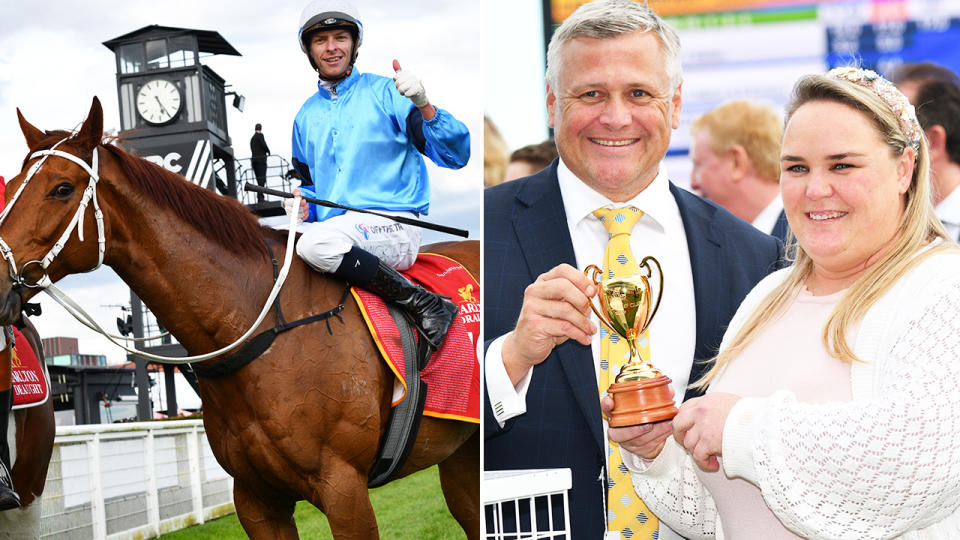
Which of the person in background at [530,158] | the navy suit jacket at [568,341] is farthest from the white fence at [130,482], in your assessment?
the navy suit jacket at [568,341]

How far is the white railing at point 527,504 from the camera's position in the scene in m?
1.73

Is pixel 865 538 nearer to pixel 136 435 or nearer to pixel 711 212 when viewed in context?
pixel 711 212

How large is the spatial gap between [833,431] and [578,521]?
26.5 inches

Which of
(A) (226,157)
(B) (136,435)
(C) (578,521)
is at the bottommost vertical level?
(B) (136,435)

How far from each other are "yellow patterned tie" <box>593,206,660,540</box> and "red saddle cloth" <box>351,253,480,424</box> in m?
1.93

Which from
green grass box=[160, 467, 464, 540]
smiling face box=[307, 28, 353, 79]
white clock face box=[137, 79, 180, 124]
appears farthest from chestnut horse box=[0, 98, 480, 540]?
white clock face box=[137, 79, 180, 124]

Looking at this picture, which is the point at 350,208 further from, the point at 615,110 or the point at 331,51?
the point at 615,110

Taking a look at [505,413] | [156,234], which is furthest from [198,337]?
[505,413]

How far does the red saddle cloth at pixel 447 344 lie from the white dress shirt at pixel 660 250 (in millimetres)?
1899

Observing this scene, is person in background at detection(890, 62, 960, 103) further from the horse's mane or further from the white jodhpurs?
the horse's mane

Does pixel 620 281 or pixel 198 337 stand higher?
pixel 620 281

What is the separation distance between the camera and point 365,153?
385 centimetres

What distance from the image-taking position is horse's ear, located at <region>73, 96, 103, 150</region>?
354 centimetres

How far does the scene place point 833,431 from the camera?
4.22 ft
